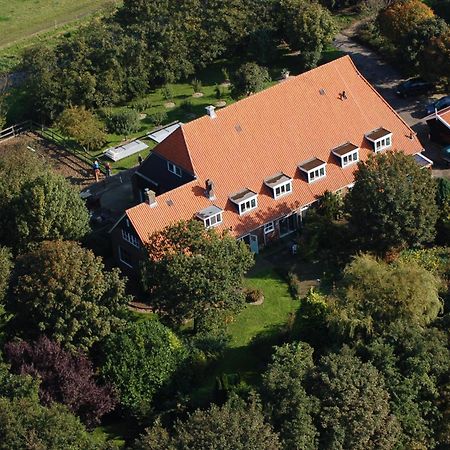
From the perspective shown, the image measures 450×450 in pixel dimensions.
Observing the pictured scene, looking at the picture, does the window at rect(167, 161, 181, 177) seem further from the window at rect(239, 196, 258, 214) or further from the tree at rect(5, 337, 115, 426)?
the tree at rect(5, 337, 115, 426)

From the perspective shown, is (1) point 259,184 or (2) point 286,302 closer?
(2) point 286,302

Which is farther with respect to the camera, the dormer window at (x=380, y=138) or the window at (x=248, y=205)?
the dormer window at (x=380, y=138)

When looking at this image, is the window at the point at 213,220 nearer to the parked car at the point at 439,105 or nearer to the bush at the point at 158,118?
the bush at the point at 158,118

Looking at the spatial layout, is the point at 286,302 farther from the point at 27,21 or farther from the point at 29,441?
the point at 27,21

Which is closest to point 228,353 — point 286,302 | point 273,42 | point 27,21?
point 286,302

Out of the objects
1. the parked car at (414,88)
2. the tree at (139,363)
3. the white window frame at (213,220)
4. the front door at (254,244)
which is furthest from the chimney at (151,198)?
the parked car at (414,88)

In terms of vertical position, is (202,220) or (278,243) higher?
(202,220)

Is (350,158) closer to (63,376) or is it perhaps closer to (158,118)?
(158,118)
